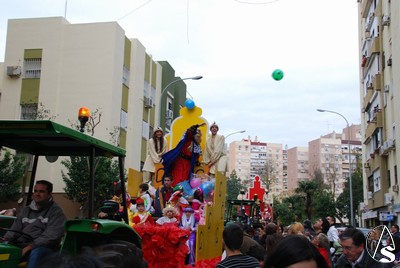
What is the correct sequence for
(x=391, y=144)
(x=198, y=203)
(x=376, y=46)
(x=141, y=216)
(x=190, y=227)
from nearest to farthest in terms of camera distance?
(x=190, y=227) < (x=141, y=216) < (x=198, y=203) < (x=391, y=144) < (x=376, y=46)

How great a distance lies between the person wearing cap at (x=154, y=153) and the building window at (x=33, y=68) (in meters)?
19.7

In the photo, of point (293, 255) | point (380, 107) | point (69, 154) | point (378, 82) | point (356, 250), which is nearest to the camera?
point (293, 255)

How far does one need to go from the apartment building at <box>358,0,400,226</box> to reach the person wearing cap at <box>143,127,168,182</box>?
19390 millimetres

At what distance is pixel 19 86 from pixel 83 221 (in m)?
26.7

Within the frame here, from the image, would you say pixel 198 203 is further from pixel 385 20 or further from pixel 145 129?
pixel 145 129

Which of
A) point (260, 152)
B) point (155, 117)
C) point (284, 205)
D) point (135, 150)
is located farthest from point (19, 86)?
point (260, 152)

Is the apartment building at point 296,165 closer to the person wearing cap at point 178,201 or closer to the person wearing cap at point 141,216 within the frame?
the person wearing cap at point 178,201

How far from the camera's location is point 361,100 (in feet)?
139

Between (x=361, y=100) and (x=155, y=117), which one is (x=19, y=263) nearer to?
(x=155, y=117)

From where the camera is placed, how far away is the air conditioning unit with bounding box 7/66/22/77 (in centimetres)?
2969

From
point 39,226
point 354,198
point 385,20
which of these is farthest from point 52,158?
point 354,198

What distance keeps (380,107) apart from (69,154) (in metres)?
30.1

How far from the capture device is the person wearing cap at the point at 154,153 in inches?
487

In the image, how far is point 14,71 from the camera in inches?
1170
